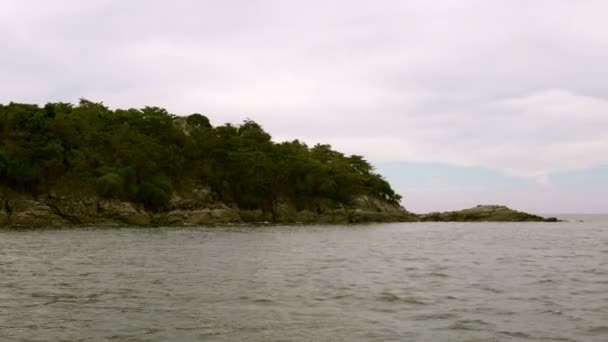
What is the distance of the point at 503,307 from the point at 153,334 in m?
9.31

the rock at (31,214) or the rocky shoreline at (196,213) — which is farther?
the rocky shoreline at (196,213)

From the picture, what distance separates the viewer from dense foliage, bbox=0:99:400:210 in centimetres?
8006

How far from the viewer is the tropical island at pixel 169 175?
78.8 metres

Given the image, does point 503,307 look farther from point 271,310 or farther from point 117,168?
point 117,168

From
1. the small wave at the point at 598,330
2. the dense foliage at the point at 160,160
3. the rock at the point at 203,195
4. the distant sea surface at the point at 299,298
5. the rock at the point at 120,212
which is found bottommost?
the distant sea surface at the point at 299,298

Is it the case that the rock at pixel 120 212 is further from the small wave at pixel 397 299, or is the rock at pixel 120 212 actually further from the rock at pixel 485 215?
the small wave at pixel 397 299

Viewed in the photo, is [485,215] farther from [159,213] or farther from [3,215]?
[3,215]

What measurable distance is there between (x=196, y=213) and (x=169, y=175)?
11.0 m

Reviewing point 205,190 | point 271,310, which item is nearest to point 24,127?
point 205,190

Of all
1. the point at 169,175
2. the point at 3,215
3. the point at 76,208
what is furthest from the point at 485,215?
the point at 3,215

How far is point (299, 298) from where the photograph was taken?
16.6m

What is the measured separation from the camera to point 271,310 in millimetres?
14648

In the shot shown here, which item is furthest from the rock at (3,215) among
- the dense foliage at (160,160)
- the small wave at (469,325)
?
the small wave at (469,325)

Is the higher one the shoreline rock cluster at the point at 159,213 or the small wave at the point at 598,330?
the shoreline rock cluster at the point at 159,213
